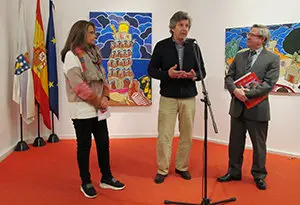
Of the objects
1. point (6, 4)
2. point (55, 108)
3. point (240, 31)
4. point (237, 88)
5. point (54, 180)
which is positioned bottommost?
point (54, 180)

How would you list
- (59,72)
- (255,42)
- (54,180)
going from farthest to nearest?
(59,72), (54,180), (255,42)

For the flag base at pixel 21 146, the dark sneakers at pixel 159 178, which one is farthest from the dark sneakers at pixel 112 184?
the flag base at pixel 21 146

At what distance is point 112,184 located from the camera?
284 cm

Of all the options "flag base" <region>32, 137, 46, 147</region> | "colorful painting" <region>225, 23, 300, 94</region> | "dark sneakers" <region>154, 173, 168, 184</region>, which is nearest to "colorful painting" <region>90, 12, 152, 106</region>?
"flag base" <region>32, 137, 46, 147</region>

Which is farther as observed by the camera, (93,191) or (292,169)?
(292,169)

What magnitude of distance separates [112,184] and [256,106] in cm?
146

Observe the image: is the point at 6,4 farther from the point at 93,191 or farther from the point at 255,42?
the point at 255,42

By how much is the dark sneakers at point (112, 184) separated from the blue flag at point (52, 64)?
2.02m

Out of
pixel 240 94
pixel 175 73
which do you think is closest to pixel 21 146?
pixel 175 73

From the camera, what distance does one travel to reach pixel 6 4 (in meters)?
4.01

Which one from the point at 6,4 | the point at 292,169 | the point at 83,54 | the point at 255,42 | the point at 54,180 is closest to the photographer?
the point at 83,54

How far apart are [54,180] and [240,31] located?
2952 mm

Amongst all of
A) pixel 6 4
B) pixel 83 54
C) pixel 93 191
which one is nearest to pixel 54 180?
pixel 93 191

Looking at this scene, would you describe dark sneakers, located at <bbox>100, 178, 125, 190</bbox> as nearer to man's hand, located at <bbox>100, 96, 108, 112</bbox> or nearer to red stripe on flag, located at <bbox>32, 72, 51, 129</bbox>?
man's hand, located at <bbox>100, 96, 108, 112</bbox>
